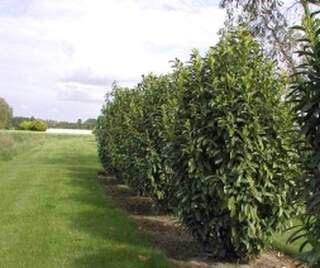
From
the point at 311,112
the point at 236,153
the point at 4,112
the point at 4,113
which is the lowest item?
the point at 236,153

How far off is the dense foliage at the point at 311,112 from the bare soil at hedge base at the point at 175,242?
131 cm

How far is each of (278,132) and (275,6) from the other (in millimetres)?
14003

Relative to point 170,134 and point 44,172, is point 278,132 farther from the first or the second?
point 44,172

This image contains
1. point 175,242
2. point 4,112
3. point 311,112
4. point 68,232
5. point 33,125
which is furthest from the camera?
point 33,125

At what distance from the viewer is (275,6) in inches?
790

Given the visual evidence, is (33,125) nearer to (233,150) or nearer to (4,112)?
(4,112)

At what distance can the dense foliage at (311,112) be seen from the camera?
3956mm

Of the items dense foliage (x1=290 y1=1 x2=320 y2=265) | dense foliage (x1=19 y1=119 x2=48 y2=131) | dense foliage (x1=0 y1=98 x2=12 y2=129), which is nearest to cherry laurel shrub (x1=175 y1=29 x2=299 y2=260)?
dense foliage (x1=290 y1=1 x2=320 y2=265)

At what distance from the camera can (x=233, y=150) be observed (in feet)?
22.6

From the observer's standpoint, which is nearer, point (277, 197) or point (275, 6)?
point (277, 197)

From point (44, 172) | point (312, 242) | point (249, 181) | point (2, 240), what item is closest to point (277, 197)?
point (249, 181)

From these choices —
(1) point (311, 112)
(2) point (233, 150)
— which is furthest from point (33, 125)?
(1) point (311, 112)

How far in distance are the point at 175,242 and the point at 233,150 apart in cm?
273

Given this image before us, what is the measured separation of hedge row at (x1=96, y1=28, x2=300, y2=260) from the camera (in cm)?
691
